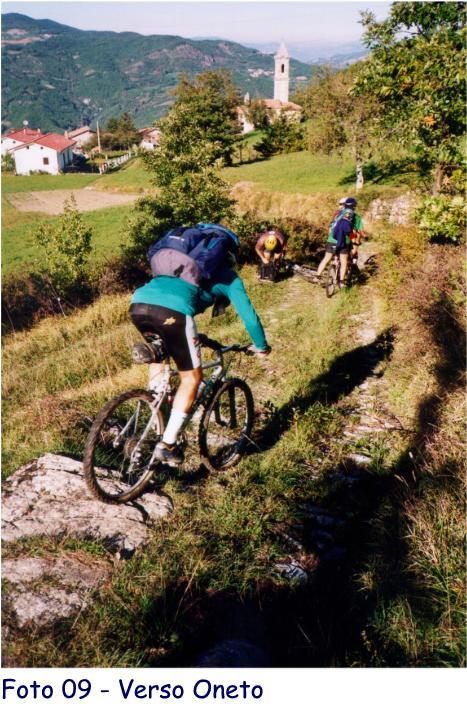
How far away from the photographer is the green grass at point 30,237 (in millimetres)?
28267

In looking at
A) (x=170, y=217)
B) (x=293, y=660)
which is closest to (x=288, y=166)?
(x=170, y=217)

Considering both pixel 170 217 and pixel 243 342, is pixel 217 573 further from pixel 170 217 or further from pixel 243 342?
pixel 170 217

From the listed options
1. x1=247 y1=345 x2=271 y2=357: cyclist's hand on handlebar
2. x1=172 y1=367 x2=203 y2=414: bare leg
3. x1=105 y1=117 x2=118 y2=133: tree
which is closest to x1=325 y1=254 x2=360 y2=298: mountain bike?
x1=247 y1=345 x2=271 y2=357: cyclist's hand on handlebar

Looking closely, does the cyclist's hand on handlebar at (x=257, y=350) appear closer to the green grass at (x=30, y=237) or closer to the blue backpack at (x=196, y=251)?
the blue backpack at (x=196, y=251)

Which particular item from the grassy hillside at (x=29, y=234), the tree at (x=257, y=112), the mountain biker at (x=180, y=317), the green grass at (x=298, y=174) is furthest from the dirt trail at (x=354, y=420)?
the tree at (x=257, y=112)

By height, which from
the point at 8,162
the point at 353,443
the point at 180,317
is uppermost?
the point at 8,162

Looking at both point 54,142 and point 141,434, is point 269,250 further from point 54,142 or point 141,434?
point 54,142

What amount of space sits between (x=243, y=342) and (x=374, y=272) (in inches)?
236

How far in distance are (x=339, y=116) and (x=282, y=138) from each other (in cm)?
3113

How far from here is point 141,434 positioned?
415 centimetres

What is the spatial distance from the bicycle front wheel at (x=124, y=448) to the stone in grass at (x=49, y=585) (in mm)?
621

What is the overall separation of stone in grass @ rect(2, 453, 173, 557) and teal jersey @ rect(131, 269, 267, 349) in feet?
5.74

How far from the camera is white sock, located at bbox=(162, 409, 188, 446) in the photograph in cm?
388

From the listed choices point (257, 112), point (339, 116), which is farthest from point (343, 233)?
point (257, 112)
